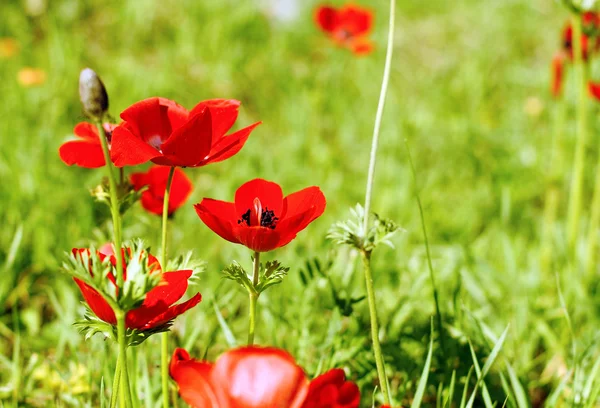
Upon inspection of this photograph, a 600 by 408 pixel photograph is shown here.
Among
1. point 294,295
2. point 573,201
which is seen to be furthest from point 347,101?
point 294,295

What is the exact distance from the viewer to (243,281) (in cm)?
86

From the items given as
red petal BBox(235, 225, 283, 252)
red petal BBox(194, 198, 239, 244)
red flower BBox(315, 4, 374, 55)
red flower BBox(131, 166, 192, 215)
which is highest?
red flower BBox(315, 4, 374, 55)

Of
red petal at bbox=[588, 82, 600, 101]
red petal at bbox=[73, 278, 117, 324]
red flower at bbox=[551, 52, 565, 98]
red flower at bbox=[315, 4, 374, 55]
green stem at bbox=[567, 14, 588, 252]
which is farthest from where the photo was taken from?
red flower at bbox=[315, 4, 374, 55]

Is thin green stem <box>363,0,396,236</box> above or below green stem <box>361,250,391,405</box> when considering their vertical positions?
above

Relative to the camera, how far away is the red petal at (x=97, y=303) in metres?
0.79

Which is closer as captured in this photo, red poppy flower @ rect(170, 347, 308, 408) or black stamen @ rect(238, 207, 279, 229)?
red poppy flower @ rect(170, 347, 308, 408)

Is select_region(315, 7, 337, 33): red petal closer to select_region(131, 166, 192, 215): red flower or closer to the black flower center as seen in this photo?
select_region(131, 166, 192, 215): red flower

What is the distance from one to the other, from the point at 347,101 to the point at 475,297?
5.29 ft

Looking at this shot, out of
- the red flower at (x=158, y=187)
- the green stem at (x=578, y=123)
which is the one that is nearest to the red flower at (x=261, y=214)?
the red flower at (x=158, y=187)

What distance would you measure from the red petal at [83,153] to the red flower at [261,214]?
7.6 inches

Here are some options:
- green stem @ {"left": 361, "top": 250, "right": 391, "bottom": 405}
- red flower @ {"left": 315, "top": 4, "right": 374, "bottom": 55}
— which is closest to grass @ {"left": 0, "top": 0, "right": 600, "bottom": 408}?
→ green stem @ {"left": 361, "top": 250, "right": 391, "bottom": 405}

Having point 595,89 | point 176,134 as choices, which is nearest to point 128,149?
point 176,134

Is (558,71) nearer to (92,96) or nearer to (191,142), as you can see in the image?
(191,142)

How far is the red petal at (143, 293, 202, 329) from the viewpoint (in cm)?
82
